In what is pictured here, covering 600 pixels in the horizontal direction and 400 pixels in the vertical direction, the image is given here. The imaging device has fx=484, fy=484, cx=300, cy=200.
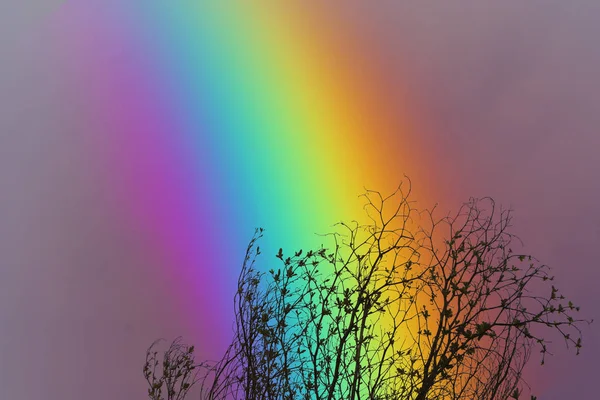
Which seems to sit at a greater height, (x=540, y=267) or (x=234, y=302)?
(x=234, y=302)

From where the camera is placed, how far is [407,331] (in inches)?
72.0

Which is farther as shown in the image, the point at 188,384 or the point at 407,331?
the point at 188,384

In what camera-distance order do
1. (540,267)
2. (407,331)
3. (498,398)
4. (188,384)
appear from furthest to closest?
(498,398), (188,384), (407,331), (540,267)

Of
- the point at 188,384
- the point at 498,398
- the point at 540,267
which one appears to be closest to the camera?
the point at 540,267

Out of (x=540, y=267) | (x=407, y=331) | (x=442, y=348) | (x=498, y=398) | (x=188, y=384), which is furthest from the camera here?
(x=498, y=398)

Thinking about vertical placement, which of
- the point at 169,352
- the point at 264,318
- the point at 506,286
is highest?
the point at 169,352

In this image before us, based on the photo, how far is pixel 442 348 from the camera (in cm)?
159

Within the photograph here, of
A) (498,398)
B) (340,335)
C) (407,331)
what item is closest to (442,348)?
(407,331)

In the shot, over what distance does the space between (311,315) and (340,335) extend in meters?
0.15

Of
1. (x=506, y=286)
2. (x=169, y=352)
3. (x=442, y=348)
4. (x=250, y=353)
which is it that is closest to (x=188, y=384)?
(x=169, y=352)

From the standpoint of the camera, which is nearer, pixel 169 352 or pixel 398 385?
pixel 398 385

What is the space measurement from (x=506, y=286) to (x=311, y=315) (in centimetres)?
71

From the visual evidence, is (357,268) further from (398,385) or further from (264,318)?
(398,385)

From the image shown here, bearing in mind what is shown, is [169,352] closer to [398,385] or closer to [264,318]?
[264,318]
